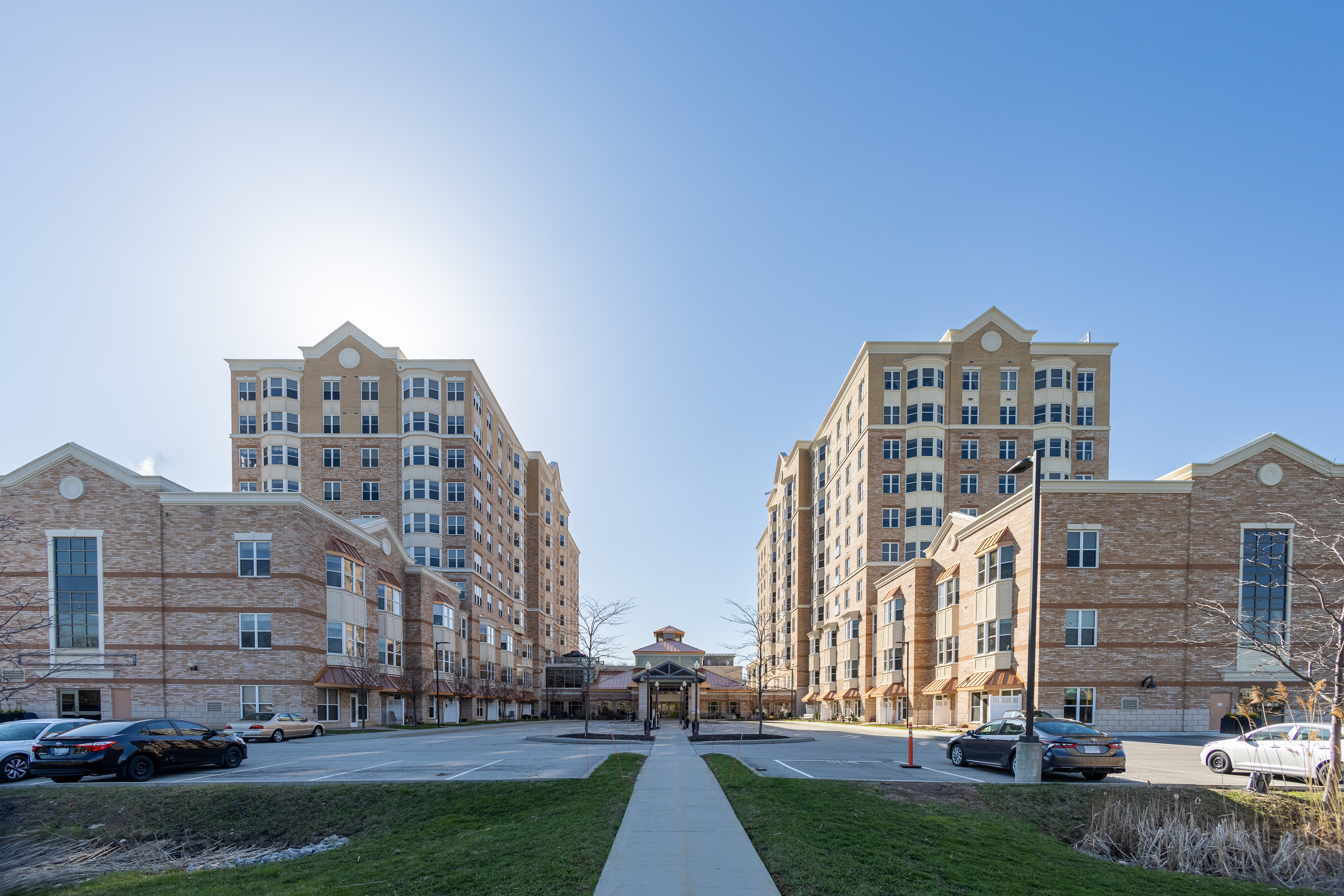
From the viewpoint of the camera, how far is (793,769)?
62.2 feet

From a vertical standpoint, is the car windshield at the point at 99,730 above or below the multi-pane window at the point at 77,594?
below

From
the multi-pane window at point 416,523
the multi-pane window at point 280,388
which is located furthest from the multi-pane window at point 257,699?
the multi-pane window at point 280,388

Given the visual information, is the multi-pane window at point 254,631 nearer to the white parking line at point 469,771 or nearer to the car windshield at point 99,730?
the car windshield at point 99,730

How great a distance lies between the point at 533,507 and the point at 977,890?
81.1 metres

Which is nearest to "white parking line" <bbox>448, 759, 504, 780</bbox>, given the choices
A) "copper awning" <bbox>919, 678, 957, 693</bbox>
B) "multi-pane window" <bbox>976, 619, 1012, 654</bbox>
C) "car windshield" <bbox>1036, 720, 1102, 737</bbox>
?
"car windshield" <bbox>1036, 720, 1102, 737</bbox>

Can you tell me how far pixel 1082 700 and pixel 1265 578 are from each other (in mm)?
10012

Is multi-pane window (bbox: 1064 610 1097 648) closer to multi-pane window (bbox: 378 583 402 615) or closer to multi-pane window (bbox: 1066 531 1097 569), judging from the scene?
multi-pane window (bbox: 1066 531 1097 569)

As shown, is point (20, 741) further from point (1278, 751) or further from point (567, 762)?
point (1278, 751)

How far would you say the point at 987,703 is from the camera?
3666 cm

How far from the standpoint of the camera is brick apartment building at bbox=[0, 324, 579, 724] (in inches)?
1367

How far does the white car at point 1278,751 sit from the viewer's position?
595 inches

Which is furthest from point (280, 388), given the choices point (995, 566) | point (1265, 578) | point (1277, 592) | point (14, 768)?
point (1277, 592)

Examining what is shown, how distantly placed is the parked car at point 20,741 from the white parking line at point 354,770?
777cm

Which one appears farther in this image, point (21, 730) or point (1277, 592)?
point (1277, 592)
